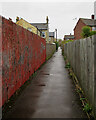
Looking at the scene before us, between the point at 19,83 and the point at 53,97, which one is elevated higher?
the point at 19,83

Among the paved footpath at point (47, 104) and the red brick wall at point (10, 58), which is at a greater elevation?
the red brick wall at point (10, 58)

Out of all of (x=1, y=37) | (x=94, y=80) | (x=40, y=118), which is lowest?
(x=40, y=118)

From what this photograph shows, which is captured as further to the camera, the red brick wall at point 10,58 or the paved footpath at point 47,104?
the red brick wall at point 10,58

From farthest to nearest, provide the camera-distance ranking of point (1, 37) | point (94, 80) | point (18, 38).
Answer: point (18, 38) < point (1, 37) < point (94, 80)

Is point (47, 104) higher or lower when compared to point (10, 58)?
lower

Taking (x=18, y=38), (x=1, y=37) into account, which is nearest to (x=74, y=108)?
(x=1, y=37)

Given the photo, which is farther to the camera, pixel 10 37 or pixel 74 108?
pixel 10 37

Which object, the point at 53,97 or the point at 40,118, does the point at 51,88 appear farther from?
the point at 40,118

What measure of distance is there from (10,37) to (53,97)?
2.26 m

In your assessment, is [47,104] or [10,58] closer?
[47,104]

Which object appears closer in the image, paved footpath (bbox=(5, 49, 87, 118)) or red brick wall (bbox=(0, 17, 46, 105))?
paved footpath (bbox=(5, 49, 87, 118))

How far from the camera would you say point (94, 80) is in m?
3.20

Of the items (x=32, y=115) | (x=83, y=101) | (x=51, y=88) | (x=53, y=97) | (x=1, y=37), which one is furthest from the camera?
(x=51, y=88)

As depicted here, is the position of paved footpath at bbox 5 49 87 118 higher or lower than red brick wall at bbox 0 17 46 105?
lower
